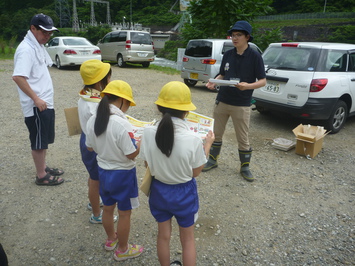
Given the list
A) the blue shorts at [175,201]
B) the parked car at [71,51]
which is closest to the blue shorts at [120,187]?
the blue shorts at [175,201]

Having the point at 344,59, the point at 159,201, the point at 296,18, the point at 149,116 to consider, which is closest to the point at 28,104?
the point at 159,201

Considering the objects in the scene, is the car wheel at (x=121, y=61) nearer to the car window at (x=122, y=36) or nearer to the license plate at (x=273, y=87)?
the car window at (x=122, y=36)

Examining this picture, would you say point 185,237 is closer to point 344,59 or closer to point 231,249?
point 231,249

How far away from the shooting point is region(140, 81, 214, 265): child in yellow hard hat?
1842mm

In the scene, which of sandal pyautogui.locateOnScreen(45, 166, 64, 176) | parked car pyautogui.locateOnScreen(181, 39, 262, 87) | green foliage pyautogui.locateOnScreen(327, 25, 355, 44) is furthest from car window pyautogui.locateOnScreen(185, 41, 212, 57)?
green foliage pyautogui.locateOnScreen(327, 25, 355, 44)

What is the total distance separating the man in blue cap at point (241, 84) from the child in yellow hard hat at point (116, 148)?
167 cm

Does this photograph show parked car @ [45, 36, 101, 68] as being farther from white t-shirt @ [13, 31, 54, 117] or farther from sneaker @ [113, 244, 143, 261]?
sneaker @ [113, 244, 143, 261]

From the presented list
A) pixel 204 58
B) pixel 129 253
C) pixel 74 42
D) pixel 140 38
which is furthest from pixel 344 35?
pixel 129 253

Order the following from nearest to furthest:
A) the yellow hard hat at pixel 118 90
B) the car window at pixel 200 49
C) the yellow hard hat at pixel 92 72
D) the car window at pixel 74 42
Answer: the yellow hard hat at pixel 118 90, the yellow hard hat at pixel 92 72, the car window at pixel 200 49, the car window at pixel 74 42

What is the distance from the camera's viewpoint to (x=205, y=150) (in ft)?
6.86

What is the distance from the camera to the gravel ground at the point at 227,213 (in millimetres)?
2584

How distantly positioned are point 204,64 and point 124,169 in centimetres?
761

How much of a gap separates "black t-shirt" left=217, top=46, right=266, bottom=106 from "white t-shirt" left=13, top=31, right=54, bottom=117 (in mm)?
2105

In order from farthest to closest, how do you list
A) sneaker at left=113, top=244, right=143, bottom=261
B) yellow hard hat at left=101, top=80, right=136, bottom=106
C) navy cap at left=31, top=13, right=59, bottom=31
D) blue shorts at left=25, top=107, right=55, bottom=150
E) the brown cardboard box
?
blue shorts at left=25, top=107, right=55, bottom=150, navy cap at left=31, top=13, right=59, bottom=31, the brown cardboard box, sneaker at left=113, top=244, right=143, bottom=261, yellow hard hat at left=101, top=80, right=136, bottom=106
